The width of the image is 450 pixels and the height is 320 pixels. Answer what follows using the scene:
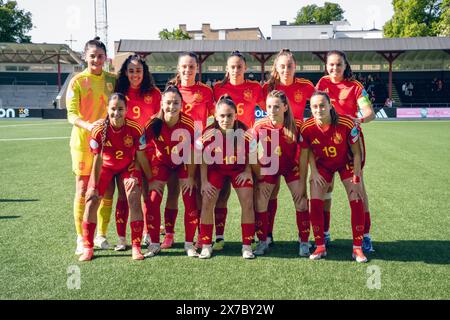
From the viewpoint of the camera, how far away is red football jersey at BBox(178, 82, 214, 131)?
5.05 m

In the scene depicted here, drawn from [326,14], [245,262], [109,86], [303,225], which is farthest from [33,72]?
[326,14]

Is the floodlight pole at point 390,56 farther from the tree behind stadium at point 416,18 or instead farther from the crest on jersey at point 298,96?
the crest on jersey at point 298,96

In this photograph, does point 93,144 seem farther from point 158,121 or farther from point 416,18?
point 416,18

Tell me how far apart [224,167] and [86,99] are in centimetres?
162

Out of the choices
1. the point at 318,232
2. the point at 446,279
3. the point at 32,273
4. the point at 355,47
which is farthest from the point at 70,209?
the point at 355,47

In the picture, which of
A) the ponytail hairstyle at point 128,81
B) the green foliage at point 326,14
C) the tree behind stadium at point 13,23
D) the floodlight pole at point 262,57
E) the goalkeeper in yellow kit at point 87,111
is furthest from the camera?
the green foliage at point 326,14

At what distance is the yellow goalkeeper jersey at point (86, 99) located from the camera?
4.78 m

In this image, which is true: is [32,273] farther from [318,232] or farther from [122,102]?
[318,232]

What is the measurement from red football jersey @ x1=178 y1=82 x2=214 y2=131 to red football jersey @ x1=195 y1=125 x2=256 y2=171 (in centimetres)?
54

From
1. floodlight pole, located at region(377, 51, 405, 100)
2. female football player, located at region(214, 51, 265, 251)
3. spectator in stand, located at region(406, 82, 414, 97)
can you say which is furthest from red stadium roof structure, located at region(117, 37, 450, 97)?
female football player, located at region(214, 51, 265, 251)

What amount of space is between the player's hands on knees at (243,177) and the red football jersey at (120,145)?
103 centimetres

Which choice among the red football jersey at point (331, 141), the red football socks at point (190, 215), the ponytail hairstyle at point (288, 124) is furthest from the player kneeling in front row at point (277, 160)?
the red football socks at point (190, 215)

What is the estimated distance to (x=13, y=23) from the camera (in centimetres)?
5722

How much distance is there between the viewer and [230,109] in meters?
4.45
